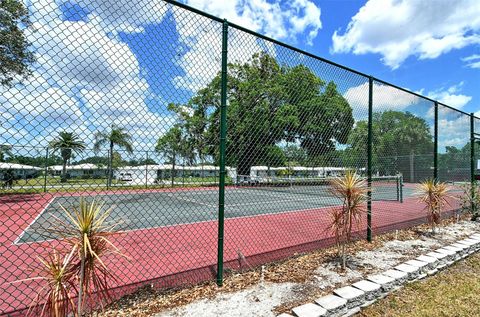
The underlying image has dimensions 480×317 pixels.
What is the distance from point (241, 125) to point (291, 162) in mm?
1191

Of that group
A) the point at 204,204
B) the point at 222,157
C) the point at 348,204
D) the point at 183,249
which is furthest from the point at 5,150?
the point at 204,204

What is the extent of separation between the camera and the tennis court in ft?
21.0

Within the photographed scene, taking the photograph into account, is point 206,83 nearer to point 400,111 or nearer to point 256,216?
point 400,111

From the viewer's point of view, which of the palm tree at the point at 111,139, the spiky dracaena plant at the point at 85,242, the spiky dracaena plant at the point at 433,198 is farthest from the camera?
the spiky dracaena plant at the point at 433,198

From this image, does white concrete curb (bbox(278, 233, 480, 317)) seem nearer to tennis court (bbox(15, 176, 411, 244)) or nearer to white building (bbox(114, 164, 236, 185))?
tennis court (bbox(15, 176, 411, 244))

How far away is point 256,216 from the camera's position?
8.84m

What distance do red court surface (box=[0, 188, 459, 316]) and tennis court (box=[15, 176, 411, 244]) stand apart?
507 millimetres

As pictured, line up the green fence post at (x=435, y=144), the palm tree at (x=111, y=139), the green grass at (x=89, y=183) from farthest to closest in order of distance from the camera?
the green fence post at (x=435, y=144), the green grass at (x=89, y=183), the palm tree at (x=111, y=139)

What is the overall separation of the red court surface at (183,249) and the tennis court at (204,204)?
1.66 ft

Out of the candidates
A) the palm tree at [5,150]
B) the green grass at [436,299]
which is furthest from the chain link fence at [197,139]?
the green grass at [436,299]

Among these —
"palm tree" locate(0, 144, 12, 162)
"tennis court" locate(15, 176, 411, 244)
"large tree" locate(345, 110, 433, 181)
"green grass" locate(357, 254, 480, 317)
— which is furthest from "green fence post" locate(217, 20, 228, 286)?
"large tree" locate(345, 110, 433, 181)

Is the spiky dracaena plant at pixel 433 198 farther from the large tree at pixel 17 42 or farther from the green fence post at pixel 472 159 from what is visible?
the large tree at pixel 17 42

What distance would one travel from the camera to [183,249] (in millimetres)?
5352

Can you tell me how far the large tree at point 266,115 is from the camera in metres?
4.05
